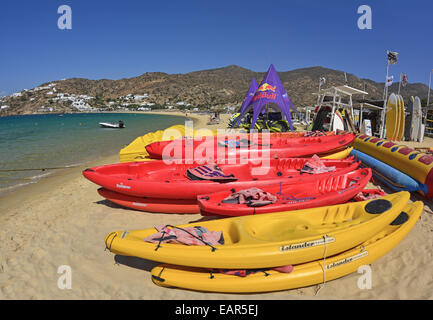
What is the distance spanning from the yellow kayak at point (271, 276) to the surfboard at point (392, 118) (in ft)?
33.8

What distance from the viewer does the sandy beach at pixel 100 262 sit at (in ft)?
9.68

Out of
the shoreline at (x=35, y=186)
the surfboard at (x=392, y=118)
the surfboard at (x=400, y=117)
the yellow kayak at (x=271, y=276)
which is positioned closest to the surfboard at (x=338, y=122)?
the surfboard at (x=392, y=118)

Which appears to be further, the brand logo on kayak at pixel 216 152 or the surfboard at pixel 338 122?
the surfboard at pixel 338 122

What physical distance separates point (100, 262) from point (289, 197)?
3500mm

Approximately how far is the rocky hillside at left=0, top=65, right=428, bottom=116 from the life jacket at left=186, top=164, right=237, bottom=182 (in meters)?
70.6

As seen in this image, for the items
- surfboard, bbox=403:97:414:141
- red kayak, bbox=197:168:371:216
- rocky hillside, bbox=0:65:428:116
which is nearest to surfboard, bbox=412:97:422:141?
surfboard, bbox=403:97:414:141

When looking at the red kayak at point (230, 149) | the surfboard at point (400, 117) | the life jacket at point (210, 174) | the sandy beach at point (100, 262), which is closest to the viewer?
the sandy beach at point (100, 262)

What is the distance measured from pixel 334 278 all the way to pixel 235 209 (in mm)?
1690

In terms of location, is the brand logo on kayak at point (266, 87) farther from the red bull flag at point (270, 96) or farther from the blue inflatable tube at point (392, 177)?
the blue inflatable tube at point (392, 177)

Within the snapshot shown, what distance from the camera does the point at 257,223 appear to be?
3723mm

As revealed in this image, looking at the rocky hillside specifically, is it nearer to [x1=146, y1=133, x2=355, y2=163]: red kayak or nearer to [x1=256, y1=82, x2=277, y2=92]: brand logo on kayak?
[x1=256, y1=82, x2=277, y2=92]: brand logo on kayak
